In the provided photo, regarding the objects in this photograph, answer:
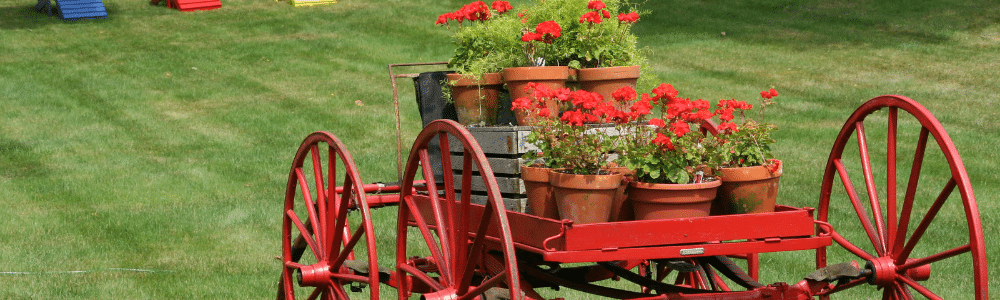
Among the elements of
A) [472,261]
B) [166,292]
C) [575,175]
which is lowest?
[166,292]

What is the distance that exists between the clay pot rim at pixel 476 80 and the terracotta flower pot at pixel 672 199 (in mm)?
1178

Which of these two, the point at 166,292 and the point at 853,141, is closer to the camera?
the point at 166,292

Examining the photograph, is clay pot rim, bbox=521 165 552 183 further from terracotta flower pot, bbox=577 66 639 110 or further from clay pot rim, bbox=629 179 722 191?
terracotta flower pot, bbox=577 66 639 110

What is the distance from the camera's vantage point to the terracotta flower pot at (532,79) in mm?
3768

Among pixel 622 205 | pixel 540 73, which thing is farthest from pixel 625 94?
pixel 540 73

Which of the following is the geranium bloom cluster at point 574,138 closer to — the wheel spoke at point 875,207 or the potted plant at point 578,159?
the potted plant at point 578,159

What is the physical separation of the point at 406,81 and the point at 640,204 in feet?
31.1

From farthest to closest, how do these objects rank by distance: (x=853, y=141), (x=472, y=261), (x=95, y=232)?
(x=853, y=141)
(x=95, y=232)
(x=472, y=261)

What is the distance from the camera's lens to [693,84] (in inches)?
451

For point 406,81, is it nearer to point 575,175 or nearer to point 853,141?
point 853,141

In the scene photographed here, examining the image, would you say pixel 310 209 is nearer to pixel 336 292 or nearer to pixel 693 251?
pixel 336 292

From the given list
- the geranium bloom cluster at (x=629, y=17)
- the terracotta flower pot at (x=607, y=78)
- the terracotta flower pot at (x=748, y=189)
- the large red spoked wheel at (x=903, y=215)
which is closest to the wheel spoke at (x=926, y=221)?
the large red spoked wheel at (x=903, y=215)

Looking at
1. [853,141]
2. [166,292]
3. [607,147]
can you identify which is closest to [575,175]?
[607,147]

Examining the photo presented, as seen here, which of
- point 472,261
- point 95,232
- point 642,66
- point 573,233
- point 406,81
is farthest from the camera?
point 406,81
